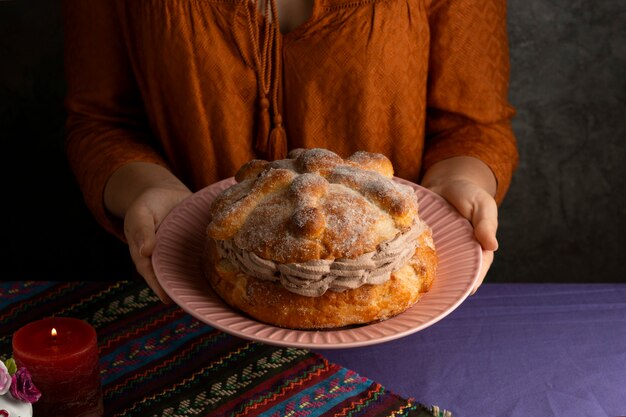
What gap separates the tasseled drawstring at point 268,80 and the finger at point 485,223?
0.44 metres

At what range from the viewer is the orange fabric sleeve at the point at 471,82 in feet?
4.47

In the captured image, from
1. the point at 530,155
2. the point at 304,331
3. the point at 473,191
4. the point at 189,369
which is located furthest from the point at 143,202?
the point at 530,155

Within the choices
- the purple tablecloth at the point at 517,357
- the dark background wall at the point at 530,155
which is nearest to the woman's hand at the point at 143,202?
the purple tablecloth at the point at 517,357

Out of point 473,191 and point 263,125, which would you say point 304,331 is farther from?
point 263,125

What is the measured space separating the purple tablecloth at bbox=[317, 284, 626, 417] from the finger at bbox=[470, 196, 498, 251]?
0.79 feet

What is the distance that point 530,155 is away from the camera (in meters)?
2.05

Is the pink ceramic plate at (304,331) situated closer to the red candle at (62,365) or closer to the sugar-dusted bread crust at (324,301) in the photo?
the sugar-dusted bread crust at (324,301)

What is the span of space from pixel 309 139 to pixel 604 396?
684 millimetres

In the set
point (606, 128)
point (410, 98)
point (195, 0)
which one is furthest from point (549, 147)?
point (195, 0)

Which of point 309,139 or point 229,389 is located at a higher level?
point 309,139

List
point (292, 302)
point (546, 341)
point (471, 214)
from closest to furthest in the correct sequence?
point (292, 302) < point (471, 214) < point (546, 341)

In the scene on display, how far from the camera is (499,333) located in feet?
4.10

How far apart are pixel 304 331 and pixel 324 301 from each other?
47 mm

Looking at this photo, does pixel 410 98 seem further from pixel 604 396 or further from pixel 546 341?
pixel 604 396
